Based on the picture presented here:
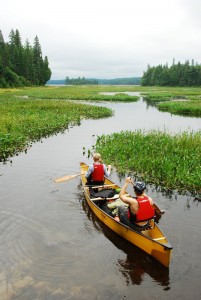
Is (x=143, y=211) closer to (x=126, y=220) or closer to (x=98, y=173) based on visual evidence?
(x=126, y=220)

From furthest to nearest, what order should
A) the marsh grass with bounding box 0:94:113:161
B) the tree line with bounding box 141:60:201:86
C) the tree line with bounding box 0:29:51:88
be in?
the tree line with bounding box 141:60:201:86
the tree line with bounding box 0:29:51:88
the marsh grass with bounding box 0:94:113:161

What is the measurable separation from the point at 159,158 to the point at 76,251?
913 cm

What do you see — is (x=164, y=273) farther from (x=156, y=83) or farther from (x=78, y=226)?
(x=156, y=83)

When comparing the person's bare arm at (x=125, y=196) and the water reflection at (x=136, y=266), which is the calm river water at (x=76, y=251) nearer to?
the water reflection at (x=136, y=266)

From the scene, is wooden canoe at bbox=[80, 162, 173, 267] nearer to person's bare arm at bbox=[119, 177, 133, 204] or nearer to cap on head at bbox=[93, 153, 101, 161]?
person's bare arm at bbox=[119, 177, 133, 204]

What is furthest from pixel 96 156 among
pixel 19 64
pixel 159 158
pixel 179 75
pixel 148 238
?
pixel 179 75

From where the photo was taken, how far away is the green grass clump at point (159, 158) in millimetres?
13844

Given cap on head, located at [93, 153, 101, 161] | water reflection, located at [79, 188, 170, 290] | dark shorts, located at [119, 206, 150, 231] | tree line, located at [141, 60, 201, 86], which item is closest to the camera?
water reflection, located at [79, 188, 170, 290]

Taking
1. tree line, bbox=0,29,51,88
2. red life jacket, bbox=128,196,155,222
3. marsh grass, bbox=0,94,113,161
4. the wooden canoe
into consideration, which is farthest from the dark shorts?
tree line, bbox=0,29,51,88

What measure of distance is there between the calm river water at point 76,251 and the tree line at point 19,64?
2921 inches

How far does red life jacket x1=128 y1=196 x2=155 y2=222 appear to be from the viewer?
8.29 metres

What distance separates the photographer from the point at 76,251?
870 centimetres

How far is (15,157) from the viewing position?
1847 centimetres

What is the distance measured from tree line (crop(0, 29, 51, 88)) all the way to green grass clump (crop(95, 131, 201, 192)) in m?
68.6
